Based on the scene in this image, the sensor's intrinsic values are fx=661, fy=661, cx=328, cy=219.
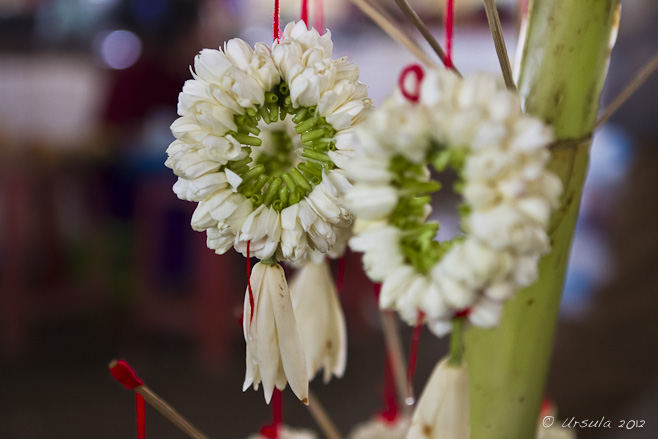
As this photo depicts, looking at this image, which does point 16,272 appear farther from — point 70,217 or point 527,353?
point 527,353

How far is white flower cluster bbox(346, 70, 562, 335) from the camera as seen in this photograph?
26 cm

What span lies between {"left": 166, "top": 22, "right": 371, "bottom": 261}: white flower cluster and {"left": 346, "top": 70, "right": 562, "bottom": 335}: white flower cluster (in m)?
0.06

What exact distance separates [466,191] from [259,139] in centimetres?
14

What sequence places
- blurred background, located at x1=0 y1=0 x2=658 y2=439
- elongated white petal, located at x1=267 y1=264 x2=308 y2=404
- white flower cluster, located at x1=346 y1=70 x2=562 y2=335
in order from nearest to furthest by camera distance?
white flower cluster, located at x1=346 y1=70 x2=562 y2=335 < elongated white petal, located at x1=267 y1=264 x2=308 y2=404 < blurred background, located at x1=0 y1=0 x2=658 y2=439

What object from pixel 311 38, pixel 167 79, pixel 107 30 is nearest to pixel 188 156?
pixel 311 38

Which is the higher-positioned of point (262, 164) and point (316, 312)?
point (262, 164)

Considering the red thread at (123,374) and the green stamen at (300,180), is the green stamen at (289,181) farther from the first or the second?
the red thread at (123,374)

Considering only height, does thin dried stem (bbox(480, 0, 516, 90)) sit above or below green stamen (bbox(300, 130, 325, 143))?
above

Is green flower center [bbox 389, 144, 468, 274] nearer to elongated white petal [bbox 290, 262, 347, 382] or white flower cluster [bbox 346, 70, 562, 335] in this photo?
white flower cluster [bbox 346, 70, 562, 335]

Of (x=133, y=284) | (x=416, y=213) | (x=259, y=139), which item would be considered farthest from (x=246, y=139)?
(x=133, y=284)

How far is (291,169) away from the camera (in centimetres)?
36

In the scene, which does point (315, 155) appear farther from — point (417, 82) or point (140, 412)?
point (140, 412)

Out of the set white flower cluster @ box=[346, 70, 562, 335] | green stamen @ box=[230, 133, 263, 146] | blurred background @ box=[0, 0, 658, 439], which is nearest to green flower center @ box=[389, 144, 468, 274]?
white flower cluster @ box=[346, 70, 562, 335]

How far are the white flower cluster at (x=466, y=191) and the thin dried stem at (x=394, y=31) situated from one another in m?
0.14
